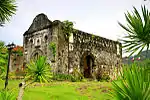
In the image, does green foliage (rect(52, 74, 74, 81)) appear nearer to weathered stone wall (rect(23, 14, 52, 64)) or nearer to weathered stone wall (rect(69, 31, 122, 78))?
weathered stone wall (rect(69, 31, 122, 78))

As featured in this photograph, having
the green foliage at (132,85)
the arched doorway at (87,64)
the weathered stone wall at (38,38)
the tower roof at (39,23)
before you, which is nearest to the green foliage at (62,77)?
the weathered stone wall at (38,38)

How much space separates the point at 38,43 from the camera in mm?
21453

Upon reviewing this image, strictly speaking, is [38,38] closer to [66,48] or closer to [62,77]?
[66,48]

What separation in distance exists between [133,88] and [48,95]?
8.41 m

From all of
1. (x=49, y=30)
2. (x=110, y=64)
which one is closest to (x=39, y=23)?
(x=49, y=30)

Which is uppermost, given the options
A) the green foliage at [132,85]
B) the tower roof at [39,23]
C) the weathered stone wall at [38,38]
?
the tower roof at [39,23]

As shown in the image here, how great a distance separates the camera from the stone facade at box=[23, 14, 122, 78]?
1995cm

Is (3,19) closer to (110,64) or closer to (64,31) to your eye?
(64,31)

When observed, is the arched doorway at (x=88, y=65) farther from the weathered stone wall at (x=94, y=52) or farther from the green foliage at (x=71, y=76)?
the green foliage at (x=71, y=76)

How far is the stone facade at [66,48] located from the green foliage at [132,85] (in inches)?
675

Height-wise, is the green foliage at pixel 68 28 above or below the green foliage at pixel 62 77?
above

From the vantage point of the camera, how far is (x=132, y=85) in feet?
5.39

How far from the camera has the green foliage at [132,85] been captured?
162 centimetres

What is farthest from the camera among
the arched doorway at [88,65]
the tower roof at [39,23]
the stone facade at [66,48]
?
the arched doorway at [88,65]
